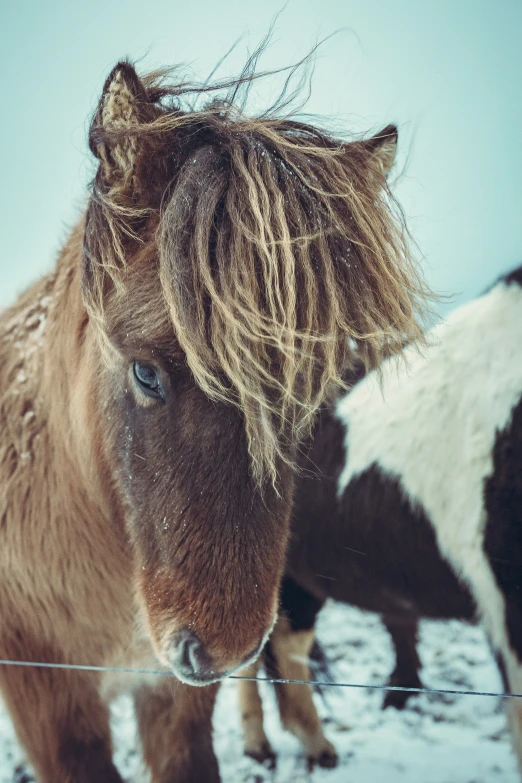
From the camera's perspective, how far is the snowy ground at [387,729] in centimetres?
126

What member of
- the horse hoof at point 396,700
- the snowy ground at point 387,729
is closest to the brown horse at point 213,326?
the snowy ground at point 387,729

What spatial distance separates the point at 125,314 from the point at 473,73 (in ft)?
4.10

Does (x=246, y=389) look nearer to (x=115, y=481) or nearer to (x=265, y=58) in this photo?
(x=115, y=481)

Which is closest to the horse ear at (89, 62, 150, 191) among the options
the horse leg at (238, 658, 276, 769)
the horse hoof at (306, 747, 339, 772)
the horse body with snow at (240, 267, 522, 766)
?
the horse body with snow at (240, 267, 522, 766)

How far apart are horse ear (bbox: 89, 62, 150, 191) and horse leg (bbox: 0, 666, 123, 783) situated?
3.41ft

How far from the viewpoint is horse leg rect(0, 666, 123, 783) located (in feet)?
3.64

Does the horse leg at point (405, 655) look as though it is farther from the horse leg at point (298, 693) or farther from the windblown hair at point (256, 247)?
the windblown hair at point (256, 247)

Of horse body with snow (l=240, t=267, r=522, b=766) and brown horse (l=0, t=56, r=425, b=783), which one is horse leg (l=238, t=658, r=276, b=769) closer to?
horse body with snow (l=240, t=267, r=522, b=766)

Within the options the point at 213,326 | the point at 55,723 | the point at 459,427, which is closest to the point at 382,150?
the point at 213,326

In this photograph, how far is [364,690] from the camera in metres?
1.77

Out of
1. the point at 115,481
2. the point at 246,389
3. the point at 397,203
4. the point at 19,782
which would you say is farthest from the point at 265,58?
the point at 19,782

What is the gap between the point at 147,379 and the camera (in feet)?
2.64

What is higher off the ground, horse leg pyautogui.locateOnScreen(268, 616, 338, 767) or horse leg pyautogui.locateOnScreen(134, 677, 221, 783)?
horse leg pyautogui.locateOnScreen(134, 677, 221, 783)

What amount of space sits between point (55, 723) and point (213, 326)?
988 mm
